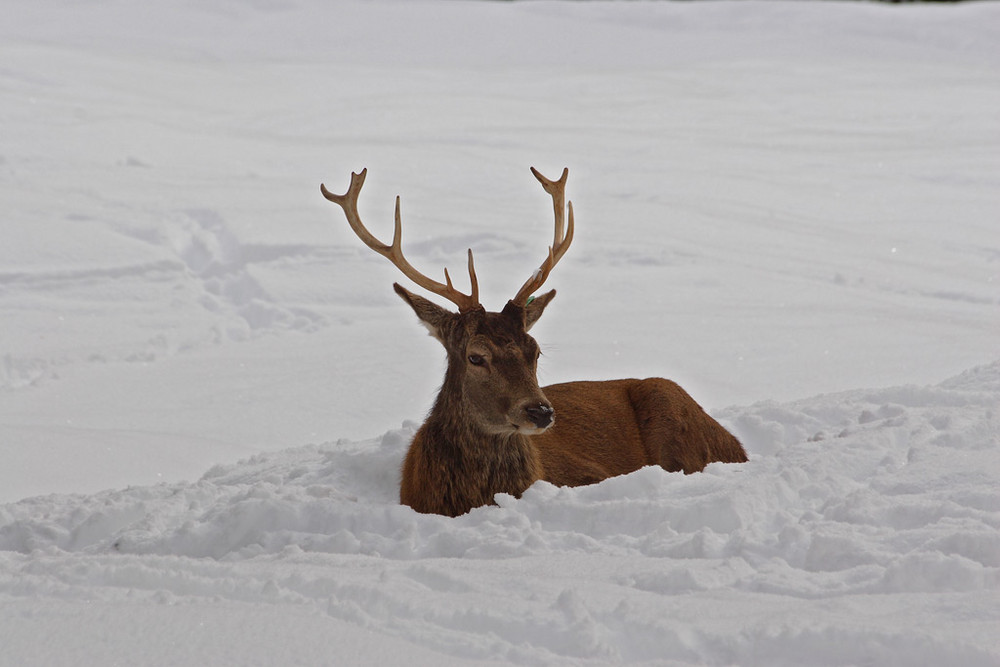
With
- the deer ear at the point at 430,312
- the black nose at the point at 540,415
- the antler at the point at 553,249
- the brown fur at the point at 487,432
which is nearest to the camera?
the black nose at the point at 540,415

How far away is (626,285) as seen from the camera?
1156cm

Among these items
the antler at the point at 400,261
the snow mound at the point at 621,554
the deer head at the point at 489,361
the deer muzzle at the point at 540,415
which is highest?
the antler at the point at 400,261

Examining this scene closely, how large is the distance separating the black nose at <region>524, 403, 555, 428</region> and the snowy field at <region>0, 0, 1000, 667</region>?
0.96ft

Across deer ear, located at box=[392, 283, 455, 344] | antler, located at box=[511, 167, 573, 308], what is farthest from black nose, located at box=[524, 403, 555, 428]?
Result: deer ear, located at box=[392, 283, 455, 344]

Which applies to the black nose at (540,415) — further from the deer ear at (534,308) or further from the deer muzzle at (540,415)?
the deer ear at (534,308)

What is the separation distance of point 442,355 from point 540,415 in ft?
13.2

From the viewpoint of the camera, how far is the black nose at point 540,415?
541 cm

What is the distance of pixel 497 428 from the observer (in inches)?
222

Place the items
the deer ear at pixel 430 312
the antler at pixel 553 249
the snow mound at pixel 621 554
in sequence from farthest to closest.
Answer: the antler at pixel 553 249 → the deer ear at pixel 430 312 → the snow mound at pixel 621 554

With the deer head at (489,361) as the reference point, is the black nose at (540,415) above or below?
below

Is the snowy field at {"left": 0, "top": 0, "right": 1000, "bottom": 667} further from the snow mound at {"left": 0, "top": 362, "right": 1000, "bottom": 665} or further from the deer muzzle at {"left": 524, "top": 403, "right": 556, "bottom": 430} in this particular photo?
the deer muzzle at {"left": 524, "top": 403, "right": 556, "bottom": 430}

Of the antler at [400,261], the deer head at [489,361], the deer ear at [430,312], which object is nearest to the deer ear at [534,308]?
the deer head at [489,361]

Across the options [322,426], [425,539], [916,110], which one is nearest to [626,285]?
[322,426]

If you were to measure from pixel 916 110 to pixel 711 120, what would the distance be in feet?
12.6
